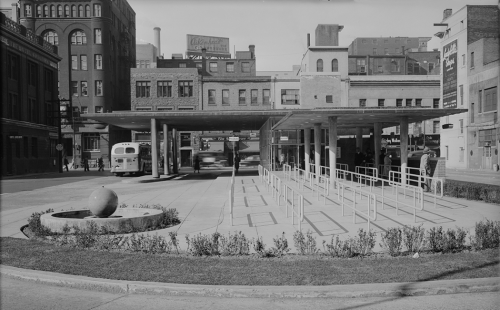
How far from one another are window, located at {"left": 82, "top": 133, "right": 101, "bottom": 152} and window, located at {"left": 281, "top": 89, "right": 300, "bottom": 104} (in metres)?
28.5

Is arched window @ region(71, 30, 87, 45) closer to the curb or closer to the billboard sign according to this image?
the billboard sign

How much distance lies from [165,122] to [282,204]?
22.2 meters

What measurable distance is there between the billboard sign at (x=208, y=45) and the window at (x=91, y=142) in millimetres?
30793

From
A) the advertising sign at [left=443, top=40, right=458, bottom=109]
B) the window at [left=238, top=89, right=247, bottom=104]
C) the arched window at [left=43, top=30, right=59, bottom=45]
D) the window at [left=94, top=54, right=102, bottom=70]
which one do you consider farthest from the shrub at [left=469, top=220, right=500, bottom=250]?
the arched window at [left=43, top=30, right=59, bottom=45]

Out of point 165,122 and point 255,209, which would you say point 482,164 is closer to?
point 165,122

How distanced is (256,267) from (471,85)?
4945 cm

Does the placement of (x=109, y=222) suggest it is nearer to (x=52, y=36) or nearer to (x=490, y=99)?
(x=490, y=99)

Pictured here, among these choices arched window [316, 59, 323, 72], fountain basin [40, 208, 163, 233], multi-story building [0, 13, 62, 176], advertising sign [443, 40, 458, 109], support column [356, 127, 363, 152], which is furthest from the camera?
arched window [316, 59, 323, 72]

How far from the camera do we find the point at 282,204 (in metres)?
17.1

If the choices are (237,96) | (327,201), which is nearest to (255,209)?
(327,201)

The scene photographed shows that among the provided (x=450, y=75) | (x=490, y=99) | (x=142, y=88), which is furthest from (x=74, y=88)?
(x=490, y=99)

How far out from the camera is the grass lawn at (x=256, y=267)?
7.12 metres

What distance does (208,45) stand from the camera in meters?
89.1

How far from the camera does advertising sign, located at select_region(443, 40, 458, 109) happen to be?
5197 centimetres
